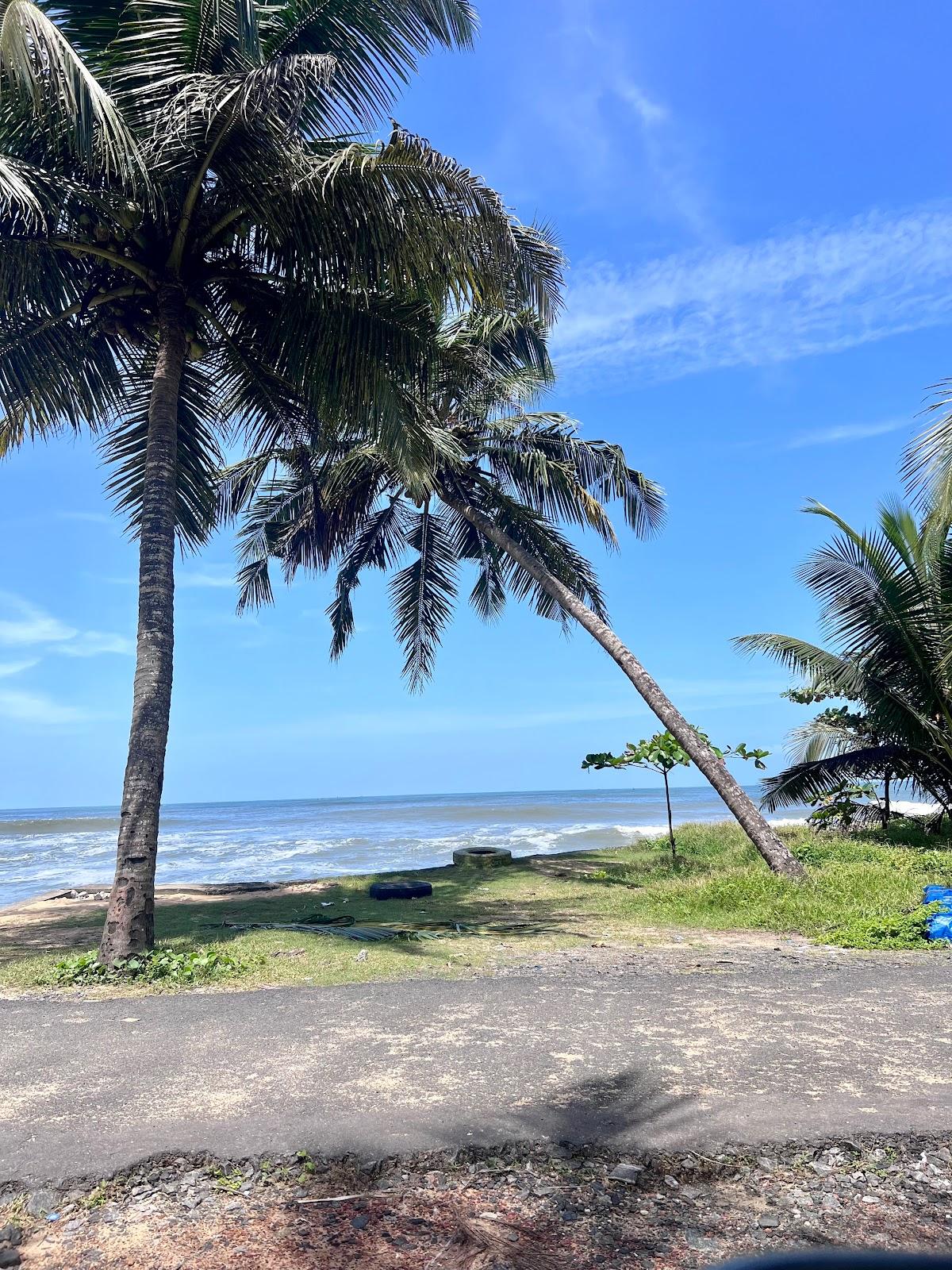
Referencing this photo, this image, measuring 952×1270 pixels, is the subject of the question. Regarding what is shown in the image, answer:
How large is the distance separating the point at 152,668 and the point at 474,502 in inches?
316

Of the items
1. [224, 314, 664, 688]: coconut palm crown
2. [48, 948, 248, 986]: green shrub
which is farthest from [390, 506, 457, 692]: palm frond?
[48, 948, 248, 986]: green shrub

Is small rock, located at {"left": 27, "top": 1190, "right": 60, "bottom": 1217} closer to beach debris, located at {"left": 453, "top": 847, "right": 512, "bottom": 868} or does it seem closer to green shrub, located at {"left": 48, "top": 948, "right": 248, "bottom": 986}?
green shrub, located at {"left": 48, "top": 948, "right": 248, "bottom": 986}

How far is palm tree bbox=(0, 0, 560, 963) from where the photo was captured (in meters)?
7.13

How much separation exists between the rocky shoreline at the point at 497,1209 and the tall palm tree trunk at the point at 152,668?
427 centimetres

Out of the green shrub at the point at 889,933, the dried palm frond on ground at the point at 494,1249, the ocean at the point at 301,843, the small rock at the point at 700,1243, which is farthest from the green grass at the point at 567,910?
the ocean at the point at 301,843

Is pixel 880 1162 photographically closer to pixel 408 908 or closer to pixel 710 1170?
pixel 710 1170

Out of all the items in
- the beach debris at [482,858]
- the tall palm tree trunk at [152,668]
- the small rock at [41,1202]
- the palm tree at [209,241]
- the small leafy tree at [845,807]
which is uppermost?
the palm tree at [209,241]

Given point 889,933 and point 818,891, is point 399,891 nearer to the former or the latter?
point 818,891

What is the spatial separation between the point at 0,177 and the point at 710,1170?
7829 millimetres

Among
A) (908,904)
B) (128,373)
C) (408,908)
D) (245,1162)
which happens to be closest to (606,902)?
(408,908)

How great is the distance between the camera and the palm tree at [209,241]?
7133 millimetres

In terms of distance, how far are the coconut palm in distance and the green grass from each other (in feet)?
7.18

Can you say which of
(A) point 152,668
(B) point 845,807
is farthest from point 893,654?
(A) point 152,668

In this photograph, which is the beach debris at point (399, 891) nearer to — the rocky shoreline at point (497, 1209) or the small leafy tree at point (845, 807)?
the small leafy tree at point (845, 807)
